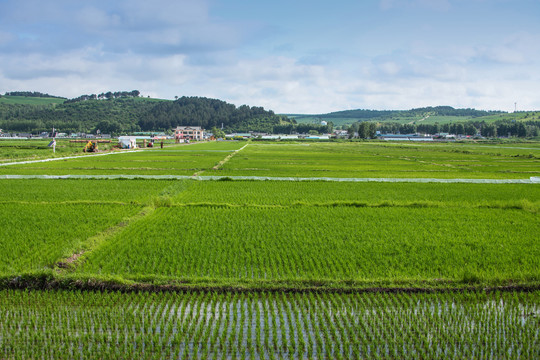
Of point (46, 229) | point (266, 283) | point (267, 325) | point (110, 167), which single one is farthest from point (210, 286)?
point (110, 167)

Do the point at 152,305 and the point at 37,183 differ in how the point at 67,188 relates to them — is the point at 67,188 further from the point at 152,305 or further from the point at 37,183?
the point at 152,305

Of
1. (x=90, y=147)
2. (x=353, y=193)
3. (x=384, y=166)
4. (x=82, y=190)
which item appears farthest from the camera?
(x=90, y=147)

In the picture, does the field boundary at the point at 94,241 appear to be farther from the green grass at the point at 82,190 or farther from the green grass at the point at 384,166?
the green grass at the point at 384,166

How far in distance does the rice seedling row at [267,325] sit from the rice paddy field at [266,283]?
0.03m

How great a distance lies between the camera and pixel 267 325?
19.4ft

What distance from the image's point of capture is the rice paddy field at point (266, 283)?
18.0 ft

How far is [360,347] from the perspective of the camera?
541cm

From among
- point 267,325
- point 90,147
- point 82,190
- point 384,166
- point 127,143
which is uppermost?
point 127,143

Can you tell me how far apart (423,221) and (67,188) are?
51.4ft

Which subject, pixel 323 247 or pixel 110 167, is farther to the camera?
pixel 110 167

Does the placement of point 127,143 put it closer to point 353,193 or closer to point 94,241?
point 353,193

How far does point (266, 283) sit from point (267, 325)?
1308mm

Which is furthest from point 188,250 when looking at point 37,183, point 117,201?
point 37,183

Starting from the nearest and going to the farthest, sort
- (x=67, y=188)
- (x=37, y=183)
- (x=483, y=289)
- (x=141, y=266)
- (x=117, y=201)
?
(x=483, y=289), (x=141, y=266), (x=117, y=201), (x=67, y=188), (x=37, y=183)
